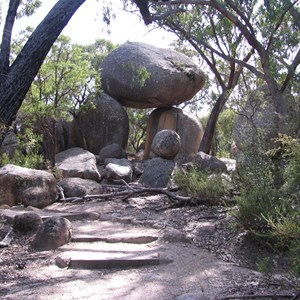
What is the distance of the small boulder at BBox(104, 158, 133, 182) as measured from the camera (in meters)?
12.4

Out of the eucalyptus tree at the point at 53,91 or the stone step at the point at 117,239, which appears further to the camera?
the eucalyptus tree at the point at 53,91

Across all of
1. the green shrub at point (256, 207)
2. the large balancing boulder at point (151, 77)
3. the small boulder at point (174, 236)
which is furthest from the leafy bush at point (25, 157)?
the green shrub at point (256, 207)

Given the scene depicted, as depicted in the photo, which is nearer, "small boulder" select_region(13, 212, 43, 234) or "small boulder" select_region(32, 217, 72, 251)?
"small boulder" select_region(32, 217, 72, 251)

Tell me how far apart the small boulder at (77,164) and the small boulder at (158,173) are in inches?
68.6

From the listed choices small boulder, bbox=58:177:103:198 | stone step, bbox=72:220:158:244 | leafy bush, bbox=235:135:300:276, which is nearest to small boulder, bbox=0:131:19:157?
small boulder, bbox=58:177:103:198

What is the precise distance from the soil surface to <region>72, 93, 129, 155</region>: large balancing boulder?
7.89 m

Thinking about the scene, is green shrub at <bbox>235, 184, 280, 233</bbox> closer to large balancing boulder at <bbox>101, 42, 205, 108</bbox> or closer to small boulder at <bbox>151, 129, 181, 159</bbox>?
small boulder at <bbox>151, 129, 181, 159</bbox>

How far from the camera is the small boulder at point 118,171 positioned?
12.4m

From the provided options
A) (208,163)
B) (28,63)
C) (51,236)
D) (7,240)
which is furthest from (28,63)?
(208,163)

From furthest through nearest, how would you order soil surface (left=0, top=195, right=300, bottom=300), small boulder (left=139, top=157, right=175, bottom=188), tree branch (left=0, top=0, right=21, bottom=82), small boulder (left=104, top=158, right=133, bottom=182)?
small boulder (left=104, top=158, right=133, bottom=182)
small boulder (left=139, top=157, right=175, bottom=188)
tree branch (left=0, top=0, right=21, bottom=82)
soil surface (left=0, top=195, right=300, bottom=300)

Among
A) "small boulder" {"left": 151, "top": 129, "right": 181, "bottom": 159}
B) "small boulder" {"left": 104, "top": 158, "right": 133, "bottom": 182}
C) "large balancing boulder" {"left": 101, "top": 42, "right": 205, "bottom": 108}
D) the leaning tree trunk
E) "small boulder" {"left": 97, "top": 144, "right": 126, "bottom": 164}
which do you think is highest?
"large balancing boulder" {"left": 101, "top": 42, "right": 205, "bottom": 108}

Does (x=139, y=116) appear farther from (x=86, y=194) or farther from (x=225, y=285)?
(x=225, y=285)

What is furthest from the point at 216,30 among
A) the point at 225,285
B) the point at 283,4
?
the point at 225,285

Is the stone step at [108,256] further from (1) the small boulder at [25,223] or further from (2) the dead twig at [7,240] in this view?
(1) the small boulder at [25,223]
